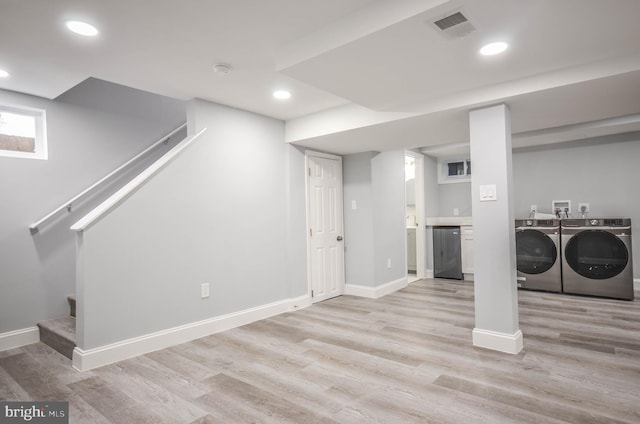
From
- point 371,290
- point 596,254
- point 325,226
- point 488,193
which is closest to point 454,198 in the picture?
point 596,254

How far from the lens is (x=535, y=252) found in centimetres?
501

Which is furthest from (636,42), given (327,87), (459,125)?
(327,87)

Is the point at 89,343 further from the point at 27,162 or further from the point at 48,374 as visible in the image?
the point at 27,162

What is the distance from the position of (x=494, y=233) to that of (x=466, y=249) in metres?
3.11

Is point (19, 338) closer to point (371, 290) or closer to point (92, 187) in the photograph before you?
point (92, 187)

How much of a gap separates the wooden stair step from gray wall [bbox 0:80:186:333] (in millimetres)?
143

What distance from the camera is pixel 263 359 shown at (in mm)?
2816

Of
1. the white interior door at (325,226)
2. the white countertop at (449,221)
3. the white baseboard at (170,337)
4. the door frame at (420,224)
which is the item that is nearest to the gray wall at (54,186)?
the white baseboard at (170,337)

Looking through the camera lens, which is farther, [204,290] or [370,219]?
[370,219]

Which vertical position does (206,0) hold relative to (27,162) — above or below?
above

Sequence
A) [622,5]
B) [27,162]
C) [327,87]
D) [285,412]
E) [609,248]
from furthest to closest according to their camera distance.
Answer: [609,248]
[27,162]
[327,87]
[285,412]
[622,5]

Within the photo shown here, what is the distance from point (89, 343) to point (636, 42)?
417cm

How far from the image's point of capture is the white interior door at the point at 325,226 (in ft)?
15.1

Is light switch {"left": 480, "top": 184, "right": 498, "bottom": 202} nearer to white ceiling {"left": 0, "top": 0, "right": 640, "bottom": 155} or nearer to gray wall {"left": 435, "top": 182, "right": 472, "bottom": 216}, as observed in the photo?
white ceiling {"left": 0, "top": 0, "right": 640, "bottom": 155}
